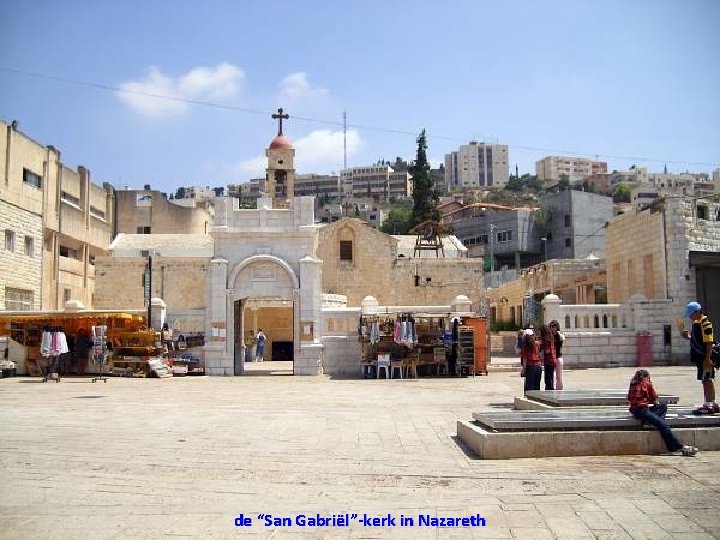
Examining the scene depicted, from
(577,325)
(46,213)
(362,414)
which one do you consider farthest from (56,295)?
(362,414)

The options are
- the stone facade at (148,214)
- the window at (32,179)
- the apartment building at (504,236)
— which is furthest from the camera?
the apartment building at (504,236)

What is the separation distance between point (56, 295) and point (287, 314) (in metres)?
14.0

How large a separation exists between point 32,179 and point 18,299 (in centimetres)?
731

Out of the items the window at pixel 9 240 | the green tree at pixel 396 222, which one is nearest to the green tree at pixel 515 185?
the green tree at pixel 396 222

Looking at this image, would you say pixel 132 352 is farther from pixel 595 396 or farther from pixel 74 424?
pixel 595 396

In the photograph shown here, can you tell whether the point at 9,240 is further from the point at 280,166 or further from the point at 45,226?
the point at 280,166

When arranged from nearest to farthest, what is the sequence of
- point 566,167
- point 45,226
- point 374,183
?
1. point 45,226
2. point 374,183
3. point 566,167

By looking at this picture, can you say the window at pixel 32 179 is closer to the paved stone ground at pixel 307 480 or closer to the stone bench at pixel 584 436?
the paved stone ground at pixel 307 480

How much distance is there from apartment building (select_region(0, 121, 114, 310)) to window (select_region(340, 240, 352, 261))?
1556 centimetres

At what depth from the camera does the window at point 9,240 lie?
3228 centimetres

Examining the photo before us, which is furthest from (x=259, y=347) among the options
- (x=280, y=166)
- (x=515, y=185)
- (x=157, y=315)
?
(x=515, y=185)

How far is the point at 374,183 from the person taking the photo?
155 m

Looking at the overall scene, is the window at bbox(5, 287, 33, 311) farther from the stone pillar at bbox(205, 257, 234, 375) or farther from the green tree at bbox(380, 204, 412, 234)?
the green tree at bbox(380, 204, 412, 234)

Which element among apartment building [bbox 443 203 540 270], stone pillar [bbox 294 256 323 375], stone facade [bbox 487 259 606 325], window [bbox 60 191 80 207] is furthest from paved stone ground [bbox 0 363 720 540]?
apartment building [bbox 443 203 540 270]
